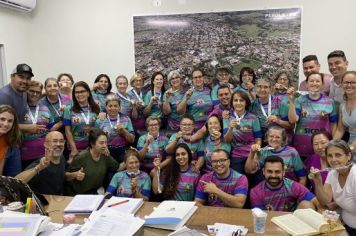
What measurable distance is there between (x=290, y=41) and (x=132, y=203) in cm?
384

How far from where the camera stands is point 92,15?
20.0 ft

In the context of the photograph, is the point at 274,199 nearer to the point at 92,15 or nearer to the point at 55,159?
the point at 55,159

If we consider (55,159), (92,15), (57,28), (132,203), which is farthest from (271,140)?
(57,28)

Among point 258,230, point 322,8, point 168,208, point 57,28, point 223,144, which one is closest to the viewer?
point 258,230

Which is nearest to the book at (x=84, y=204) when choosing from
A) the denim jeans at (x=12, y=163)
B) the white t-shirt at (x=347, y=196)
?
the denim jeans at (x=12, y=163)

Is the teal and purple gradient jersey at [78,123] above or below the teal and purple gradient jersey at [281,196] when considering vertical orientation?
above

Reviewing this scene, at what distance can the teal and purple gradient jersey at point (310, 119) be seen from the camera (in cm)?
363

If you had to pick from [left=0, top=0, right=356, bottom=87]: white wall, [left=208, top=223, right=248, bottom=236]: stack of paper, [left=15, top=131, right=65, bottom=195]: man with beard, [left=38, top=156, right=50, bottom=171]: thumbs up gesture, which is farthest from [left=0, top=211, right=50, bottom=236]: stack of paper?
[left=0, top=0, right=356, bottom=87]: white wall

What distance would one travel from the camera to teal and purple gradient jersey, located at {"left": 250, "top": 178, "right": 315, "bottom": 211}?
2959mm

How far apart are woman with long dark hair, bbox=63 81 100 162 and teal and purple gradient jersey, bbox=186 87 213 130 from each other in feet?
3.76

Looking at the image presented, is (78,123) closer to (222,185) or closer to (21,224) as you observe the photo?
(222,185)

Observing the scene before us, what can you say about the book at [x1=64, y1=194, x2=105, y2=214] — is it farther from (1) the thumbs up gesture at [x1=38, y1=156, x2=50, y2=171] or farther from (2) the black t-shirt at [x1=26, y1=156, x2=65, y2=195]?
(2) the black t-shirt at [x1=26, y1=156, x2=65, y2=195]

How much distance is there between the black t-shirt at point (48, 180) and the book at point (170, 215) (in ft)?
4.01

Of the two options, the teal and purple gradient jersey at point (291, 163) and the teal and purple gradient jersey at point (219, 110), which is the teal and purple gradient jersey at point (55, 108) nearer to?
the teal and purple gradient jersey at point (219, 110)
